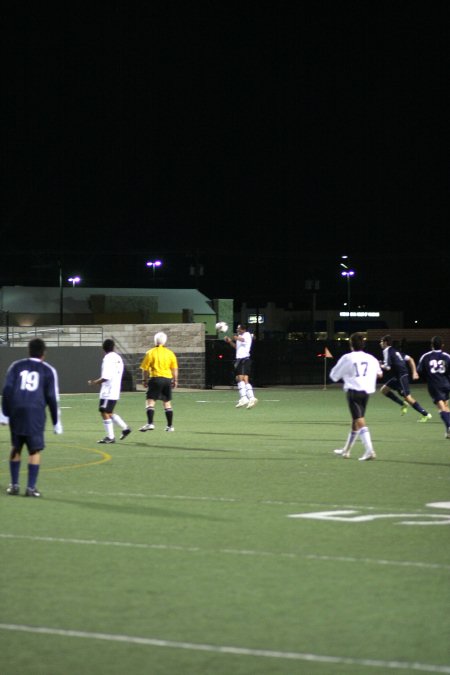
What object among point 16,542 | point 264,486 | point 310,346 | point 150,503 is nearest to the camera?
point 16,542

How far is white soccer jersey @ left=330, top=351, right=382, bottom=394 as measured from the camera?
18.1 meters

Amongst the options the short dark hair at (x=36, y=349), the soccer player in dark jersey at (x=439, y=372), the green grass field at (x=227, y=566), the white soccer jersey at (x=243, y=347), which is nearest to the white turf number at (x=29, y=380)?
the short dark hair at (x=36, y=349)

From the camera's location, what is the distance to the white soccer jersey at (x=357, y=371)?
1811cm

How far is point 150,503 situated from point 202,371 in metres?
36.6

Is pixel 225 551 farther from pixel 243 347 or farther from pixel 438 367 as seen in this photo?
pixel 243 347

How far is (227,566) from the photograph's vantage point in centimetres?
961

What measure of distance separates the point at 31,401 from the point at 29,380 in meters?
0.25

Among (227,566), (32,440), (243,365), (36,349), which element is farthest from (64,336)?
(227,566)

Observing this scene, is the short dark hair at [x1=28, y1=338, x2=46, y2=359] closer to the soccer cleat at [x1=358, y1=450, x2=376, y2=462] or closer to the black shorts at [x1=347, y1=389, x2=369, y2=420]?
the black shorts at [x1=347, y1=389, x2=369, y2=420]

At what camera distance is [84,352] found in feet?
153

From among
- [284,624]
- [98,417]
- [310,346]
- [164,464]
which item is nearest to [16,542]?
[284,624]

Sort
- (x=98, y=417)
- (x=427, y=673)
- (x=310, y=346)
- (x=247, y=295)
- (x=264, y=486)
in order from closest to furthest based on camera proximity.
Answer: (x=427, y=673)
(x=264, y=486)
(x=98, y=417)
(x=310, y=346)
(x=247, y=295)

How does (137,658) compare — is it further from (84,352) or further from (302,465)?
(84,352)

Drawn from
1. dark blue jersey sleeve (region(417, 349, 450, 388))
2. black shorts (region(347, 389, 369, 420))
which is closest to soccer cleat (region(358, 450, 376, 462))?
black shorts (region(347, 389, 369, 420))
